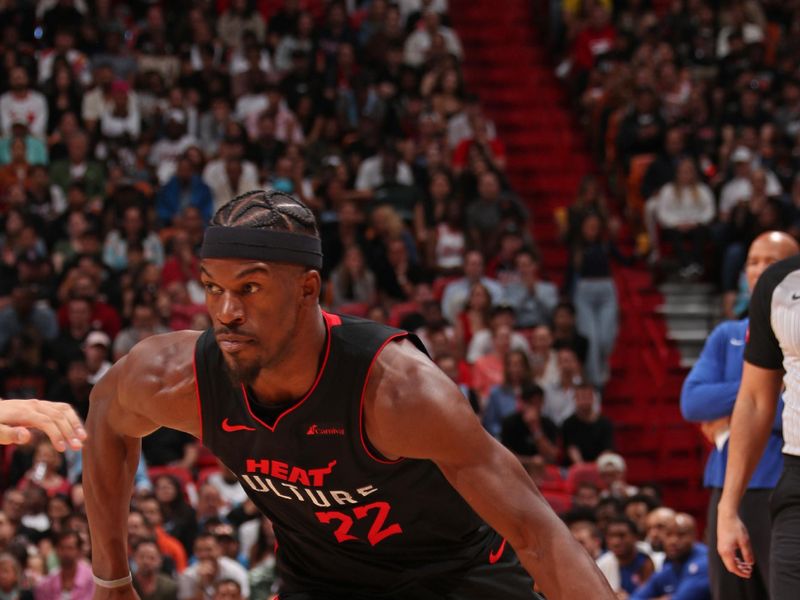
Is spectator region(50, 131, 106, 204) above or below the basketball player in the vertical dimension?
below

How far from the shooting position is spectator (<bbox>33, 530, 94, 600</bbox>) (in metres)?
9.02

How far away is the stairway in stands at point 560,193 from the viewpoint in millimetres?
12539

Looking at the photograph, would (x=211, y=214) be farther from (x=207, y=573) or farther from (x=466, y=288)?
(x=207, y=573)

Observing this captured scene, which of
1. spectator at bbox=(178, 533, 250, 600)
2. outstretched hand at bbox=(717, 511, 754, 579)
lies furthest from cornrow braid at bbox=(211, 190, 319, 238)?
spectator at bbox=(178, 533, 250, 600)

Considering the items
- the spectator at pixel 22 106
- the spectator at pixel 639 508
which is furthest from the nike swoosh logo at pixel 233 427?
the spectator at pixel 22 106

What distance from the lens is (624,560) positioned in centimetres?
932

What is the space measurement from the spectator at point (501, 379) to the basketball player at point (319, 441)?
722cm

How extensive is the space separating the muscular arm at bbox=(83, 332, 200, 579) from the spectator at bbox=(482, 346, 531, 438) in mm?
7208

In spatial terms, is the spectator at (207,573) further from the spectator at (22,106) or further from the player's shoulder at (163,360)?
the spectator at (22,106)

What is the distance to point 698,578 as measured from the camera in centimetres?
857

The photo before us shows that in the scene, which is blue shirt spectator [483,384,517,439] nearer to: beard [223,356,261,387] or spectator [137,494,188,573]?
spectator [137,494,188,573]

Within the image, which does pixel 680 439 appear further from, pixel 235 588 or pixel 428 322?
pixel 235 588

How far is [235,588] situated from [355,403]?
553 centimetres

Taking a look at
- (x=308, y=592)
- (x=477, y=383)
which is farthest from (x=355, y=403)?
(x=477, y=383)
